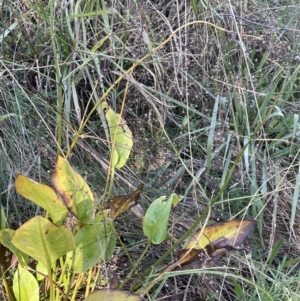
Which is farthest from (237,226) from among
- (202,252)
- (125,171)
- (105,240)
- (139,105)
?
(139,105)

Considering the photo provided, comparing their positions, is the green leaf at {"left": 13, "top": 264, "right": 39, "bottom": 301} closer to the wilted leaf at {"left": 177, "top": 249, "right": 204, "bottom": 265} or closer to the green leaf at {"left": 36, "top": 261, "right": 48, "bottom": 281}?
the green leaf at {"left": 36, "top": 261, "right": 48, "bottom": 281}

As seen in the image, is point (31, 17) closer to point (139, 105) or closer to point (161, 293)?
point (139, 105)

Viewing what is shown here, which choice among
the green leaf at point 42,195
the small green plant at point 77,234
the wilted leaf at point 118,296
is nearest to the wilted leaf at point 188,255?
the small green plant at point 77,234

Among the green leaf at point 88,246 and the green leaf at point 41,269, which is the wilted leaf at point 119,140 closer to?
the green leaf at point 88,246

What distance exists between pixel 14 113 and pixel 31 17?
30cm

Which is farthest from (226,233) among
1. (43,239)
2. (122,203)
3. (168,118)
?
(168,118)

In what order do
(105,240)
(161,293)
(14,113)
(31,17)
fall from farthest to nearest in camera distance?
(31,17)
(14,113)
(161,293)
(105,240)

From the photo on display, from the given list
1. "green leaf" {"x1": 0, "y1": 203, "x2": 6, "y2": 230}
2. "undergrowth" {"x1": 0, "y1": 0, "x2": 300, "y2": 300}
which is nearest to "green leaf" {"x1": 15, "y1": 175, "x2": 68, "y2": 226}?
"green leaf" {"x1": 0, "y1": 203, "x2": 6, "y2": 230}

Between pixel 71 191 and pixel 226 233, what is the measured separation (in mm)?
289

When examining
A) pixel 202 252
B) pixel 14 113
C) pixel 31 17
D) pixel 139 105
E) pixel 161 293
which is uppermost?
pixel 31 17

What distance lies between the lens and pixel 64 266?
37.8 inches

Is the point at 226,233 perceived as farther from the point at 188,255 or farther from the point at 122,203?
the point at 122,203

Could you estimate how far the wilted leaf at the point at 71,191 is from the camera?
0.90m

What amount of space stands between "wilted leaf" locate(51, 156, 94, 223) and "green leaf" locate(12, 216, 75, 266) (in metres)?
0.06
